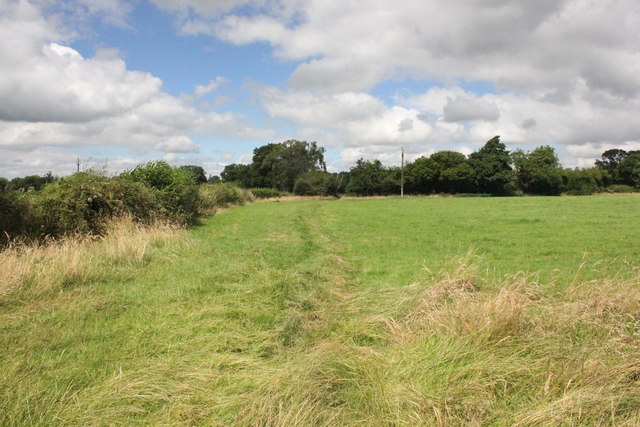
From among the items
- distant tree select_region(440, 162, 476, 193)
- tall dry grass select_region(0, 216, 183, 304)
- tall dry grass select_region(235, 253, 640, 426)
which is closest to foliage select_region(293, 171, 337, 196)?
distant tree select_region(440, 162, 476, 193)

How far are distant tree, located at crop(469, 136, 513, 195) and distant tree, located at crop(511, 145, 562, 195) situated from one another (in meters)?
2.88

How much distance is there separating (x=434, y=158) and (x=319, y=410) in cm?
6992

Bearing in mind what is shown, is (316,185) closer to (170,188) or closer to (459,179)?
(459,179)

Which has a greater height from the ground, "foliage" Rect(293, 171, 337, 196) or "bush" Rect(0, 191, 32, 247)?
"foliage" Rect(293, 171, 337, 196)

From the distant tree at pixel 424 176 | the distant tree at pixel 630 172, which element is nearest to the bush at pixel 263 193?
the distant tree at pixel 424 176

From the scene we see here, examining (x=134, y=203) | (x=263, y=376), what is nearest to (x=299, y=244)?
(x=134, y=203)

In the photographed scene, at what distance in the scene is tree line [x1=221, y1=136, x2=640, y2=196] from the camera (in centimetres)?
6562

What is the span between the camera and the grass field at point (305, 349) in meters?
3.20

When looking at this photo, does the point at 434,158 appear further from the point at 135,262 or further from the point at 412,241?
the point at 135,262

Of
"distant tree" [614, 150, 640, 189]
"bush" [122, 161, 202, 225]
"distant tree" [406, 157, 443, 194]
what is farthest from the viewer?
"distant tree" [614, 150, 640, 189]

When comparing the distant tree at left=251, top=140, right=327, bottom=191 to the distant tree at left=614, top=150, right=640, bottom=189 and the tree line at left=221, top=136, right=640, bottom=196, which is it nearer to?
the tree line at left=221, top=136, right=640, bottom=196

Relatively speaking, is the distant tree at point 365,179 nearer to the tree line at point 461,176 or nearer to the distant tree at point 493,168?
the tree line at point 461,176

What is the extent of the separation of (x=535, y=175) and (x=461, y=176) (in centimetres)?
1343

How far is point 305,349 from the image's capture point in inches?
180
